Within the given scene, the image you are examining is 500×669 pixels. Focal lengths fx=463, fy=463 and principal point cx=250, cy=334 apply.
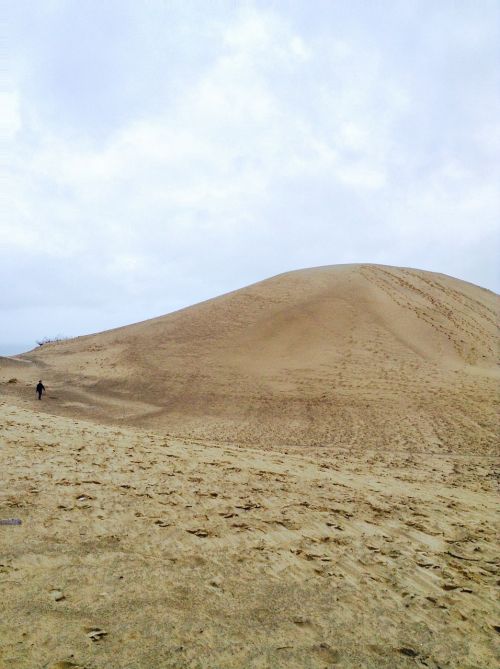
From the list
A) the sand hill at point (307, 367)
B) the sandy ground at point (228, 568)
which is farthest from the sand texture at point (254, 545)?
the sand hill at point (307, 367)

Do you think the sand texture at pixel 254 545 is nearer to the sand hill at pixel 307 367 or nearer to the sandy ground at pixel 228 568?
the sandy ground at pixel 228 568

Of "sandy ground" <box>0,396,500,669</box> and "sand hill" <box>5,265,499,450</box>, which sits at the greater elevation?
"sand hill" <box>5,265,499,450</box>

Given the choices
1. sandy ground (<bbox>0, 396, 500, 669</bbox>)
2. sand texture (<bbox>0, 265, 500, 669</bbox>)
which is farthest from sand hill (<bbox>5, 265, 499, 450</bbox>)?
sandy ground (<bbox>0, 396, 500, 669</bbox>)

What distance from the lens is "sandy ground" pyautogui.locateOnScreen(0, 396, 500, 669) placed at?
9.61 feet

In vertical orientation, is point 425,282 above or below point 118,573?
above

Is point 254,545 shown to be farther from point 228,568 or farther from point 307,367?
point 307,367

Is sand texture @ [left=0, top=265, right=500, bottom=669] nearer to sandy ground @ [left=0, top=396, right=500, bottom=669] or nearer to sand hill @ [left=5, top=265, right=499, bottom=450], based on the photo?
sandy ground @ [left=0, top=396, right=500, bottom=669]

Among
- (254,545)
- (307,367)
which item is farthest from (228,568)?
(307,367)

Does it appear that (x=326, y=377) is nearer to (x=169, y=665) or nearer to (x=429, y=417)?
(x=429, y=417)

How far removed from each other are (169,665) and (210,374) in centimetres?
1733

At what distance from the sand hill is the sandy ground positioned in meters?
6.62

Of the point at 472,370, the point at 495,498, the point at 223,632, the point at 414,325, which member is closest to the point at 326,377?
the point at 472,370

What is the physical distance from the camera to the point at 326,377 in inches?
722

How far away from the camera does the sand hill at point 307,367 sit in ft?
47.1
